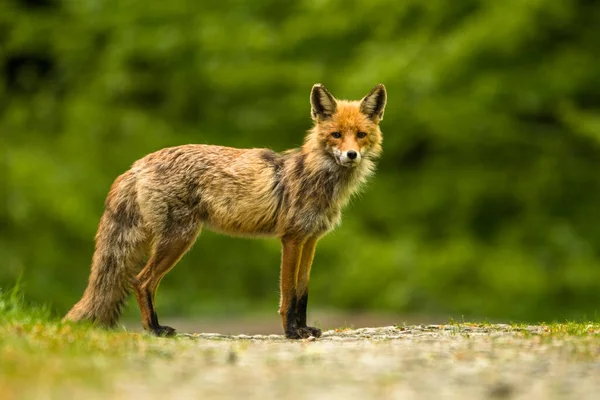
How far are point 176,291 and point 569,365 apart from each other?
35.5 ft

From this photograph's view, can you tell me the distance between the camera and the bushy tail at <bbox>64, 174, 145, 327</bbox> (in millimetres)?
8055

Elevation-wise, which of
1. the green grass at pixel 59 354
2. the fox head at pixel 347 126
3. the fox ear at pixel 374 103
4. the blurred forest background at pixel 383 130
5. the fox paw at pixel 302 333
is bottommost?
the green grass at pixel 59 354

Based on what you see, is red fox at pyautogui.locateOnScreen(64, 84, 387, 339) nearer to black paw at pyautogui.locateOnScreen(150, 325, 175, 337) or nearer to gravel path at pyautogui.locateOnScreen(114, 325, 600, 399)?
black paw at pyautogui.locateOnScreen(150, 325, 175, 337)

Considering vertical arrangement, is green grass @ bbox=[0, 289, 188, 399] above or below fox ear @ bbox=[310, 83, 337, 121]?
below

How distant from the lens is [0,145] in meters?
16.3

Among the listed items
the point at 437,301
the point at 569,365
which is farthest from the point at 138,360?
the point at 437,301

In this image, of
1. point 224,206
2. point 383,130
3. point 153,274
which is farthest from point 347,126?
point 383,130

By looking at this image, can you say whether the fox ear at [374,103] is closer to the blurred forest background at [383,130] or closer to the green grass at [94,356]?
the green grass at [94,356]

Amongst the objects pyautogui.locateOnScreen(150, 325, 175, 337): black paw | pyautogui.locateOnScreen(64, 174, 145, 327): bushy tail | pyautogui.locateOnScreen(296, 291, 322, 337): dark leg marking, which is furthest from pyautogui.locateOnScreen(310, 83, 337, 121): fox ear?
pyautogui.locateOnScreen(150, 325, 175, 337): black paw

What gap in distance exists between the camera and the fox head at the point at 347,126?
7.94 metres

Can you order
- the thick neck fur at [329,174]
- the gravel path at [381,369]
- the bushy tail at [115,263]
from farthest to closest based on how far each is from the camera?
the thick neck fur at [329,174]
the bushy tail at [115,263]
the gravel path at [381,369]

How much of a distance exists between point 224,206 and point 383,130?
7.68 metres

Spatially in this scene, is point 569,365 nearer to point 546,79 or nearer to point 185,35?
point 546,79

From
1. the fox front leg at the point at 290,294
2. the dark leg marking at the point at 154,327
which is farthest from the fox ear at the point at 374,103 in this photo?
the dark leg marking at the point at 154,327
